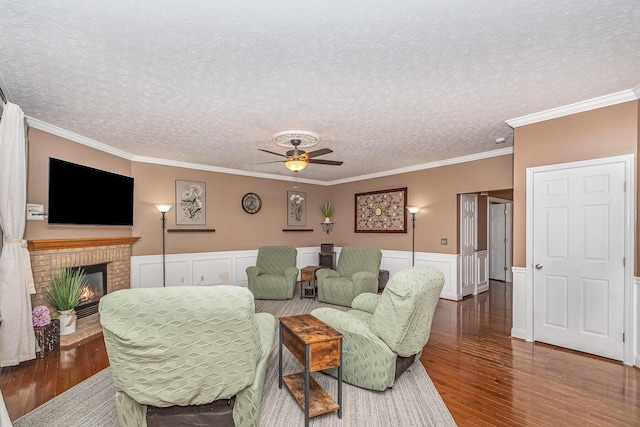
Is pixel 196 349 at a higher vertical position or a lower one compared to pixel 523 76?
lower

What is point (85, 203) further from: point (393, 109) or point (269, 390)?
point (393, 109)

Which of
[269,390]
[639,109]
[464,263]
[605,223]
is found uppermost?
[639,109]

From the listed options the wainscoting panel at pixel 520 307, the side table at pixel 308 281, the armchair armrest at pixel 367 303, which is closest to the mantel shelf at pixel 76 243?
the side table at pixel 308 281

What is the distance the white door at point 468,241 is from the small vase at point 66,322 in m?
6.17

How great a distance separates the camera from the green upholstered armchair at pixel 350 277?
5.16 m

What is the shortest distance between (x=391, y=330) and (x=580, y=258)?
2.48 metres

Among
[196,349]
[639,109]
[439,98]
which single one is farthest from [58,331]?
[639,109]

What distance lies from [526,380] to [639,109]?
2.83 m

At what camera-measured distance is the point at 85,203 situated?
4379 mm

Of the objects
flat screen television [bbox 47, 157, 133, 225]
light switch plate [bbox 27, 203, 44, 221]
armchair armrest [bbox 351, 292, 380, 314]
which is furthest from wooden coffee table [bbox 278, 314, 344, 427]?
flat screen television [bbox 47, 157, 133, 225]

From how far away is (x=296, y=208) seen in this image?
7770mm

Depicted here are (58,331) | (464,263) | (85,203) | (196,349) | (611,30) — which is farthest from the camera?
(464,263)

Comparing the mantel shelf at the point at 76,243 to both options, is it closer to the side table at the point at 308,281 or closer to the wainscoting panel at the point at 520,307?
the side table at the point at 308,281

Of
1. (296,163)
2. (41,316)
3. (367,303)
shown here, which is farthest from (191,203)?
(367,303)
